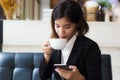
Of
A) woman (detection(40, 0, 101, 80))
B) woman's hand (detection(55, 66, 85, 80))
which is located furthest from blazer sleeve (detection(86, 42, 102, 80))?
woman's hand (detection(55, 66, 85, 80))

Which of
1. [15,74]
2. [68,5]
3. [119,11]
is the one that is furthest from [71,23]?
[119,11]

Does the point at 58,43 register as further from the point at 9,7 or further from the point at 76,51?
the point at 9,7

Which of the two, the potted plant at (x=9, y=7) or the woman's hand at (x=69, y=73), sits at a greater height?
the potted plant at (x=9, y=7)

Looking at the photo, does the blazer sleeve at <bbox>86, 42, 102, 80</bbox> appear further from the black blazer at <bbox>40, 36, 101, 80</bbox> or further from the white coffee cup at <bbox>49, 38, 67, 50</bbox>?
the white coffee cup at <bbox>49, 38, 67, 50</bbox>

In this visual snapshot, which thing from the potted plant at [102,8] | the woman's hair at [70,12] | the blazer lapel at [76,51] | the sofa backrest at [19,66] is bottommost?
the sofa backrest at [19,66]

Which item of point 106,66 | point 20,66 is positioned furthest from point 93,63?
point 20,66

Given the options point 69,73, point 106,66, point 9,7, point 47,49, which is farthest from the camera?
point 9,7

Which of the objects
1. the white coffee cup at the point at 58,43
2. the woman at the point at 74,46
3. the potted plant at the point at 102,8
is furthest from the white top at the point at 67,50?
the potted plant at the point at 102,8

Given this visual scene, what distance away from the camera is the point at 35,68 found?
143cm

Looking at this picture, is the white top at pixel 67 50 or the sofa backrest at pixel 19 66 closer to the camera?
the white top at pixel 67 50

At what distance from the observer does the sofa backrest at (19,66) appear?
1.42 meters

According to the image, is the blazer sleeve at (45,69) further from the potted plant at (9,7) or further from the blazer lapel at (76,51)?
the potted plant at (9,7)

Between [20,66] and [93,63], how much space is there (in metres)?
0.49

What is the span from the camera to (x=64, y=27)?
1.08 m
